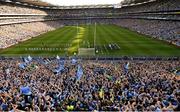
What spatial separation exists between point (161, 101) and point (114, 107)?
2.61m

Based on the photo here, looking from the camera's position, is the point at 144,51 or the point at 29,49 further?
the point at 29,49

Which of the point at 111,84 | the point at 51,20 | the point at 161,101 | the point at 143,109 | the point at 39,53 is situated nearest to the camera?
the point at 143,109

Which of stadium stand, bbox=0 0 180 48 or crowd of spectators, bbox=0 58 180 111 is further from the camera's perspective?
stadium stand, bbox=0 0 180 48

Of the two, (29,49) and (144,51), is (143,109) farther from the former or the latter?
(29,49)

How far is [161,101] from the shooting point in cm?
1783

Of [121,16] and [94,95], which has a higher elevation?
[94,95]

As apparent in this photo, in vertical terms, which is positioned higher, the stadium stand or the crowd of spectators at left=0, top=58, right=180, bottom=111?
the crowd of spectators at left=0, top=58, right=180, bottom=111

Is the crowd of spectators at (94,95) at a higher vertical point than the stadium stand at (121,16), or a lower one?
higher

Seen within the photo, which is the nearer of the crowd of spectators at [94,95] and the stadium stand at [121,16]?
the crowd of spectators at [94,95]

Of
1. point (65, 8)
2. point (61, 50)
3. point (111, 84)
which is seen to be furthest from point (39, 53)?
point (65, 8)

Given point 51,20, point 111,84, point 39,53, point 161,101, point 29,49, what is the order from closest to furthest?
point 161,101 < point 111,84 < point 39,53 < point 29,49 < point 51,20

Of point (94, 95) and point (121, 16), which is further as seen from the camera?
point (121, 16)

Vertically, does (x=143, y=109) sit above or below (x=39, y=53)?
above

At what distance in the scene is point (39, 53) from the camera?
174 ft
